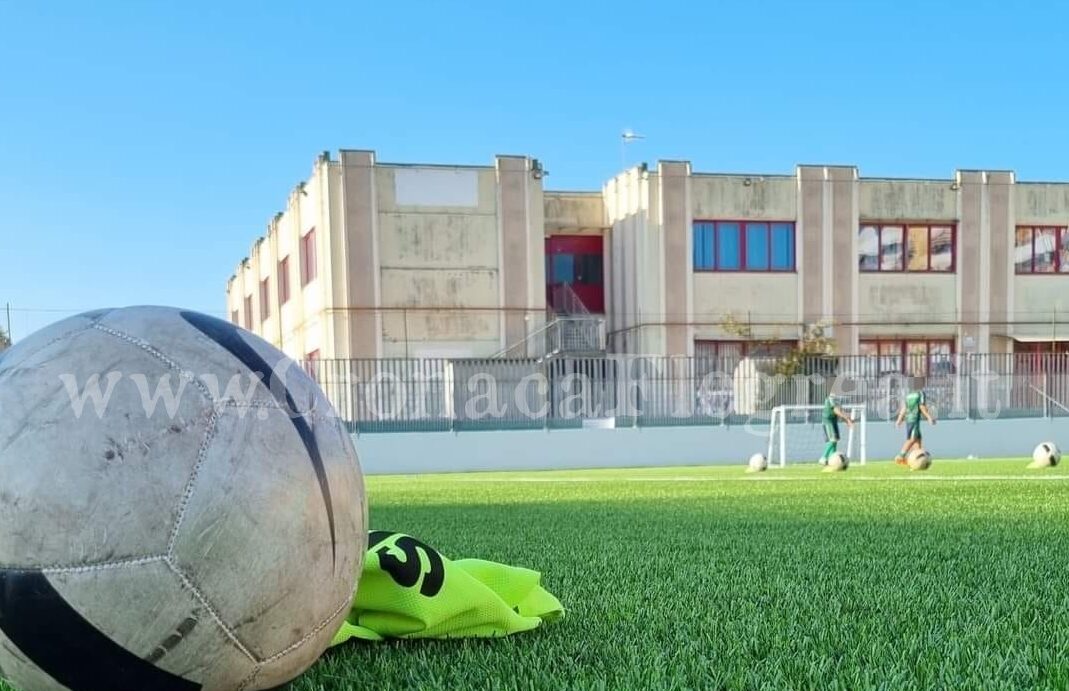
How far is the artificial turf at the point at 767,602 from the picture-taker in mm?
2309

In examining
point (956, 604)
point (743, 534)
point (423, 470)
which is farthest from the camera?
point (423, 470)

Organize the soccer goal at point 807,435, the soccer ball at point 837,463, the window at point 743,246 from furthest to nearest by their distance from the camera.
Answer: the window at point 743,246
the soccer goal at point 807,435
the soccer ball at point 837,463

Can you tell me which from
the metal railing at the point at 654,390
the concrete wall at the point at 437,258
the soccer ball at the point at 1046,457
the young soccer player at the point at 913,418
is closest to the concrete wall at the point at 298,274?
the concrete wall at the point at 437,258

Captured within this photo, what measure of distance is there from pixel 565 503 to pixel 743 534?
336 centimetres

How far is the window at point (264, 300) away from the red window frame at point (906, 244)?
2511cm

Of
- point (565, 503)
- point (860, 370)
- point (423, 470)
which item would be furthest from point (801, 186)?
point (565, 503)

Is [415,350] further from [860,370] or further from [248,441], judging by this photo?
[248,441]

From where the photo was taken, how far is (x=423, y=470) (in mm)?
20922

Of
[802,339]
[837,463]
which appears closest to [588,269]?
[802,339]

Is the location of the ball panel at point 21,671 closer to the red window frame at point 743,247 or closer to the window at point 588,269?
the red window frame at point 743,247

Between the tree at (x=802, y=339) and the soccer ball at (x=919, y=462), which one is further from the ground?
the tree at (x=802, y=339)

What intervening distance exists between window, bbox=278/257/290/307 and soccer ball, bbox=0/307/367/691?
110 ft

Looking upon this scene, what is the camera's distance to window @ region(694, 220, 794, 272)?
97.1 feet

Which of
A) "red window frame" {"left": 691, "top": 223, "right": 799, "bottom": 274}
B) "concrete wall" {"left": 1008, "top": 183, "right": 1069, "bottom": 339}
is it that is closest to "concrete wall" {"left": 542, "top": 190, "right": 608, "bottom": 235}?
"red window frame" {"left": 691, "top": 223, "right": 799, "bottom": 274}
